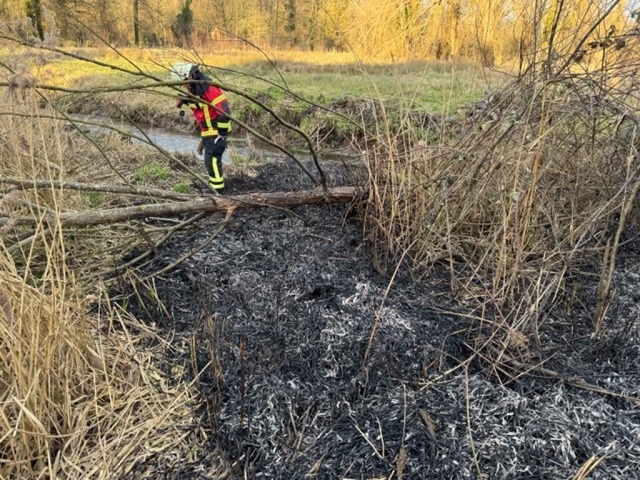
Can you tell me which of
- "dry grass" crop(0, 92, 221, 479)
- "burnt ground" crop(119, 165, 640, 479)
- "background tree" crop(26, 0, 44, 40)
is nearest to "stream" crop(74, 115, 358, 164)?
"background tree" crop(26, 0, 44, 40)

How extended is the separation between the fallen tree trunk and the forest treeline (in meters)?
0.91

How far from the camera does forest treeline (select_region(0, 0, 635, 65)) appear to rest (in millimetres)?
2396

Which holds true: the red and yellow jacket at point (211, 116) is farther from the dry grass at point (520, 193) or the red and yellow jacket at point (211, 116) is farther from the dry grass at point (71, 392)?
the dry grass at point (71, 392)

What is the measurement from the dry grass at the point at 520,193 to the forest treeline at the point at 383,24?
25 centimetres

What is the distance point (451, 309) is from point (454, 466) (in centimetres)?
85

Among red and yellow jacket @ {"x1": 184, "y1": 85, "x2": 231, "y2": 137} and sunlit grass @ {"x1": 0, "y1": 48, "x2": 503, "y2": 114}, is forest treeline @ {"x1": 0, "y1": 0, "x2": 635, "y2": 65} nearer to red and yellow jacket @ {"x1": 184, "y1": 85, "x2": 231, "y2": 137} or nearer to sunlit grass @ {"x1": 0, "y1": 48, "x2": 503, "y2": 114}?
sunlit grass @ {"x1": 0, "y1": 48, "x2": 503, "y2": 114}

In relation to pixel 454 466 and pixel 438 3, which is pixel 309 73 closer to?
pixel 438 3

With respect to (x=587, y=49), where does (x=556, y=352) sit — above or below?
below

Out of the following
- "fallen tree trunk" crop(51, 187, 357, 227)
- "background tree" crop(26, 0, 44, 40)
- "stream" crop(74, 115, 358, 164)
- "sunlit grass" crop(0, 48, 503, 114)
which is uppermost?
"background tree" crop(26, 0, 44, 40)

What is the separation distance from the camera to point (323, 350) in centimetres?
200

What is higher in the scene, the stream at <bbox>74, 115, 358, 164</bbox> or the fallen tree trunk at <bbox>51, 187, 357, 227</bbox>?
the fallen tree trunk at <bbox>51, 187, 357, 227</bbox>

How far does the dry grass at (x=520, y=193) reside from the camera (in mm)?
2131

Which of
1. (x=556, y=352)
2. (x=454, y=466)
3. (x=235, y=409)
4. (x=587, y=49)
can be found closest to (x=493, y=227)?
(x=556, y=352)

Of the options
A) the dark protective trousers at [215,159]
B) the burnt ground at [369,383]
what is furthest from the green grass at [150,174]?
the burnt ground at [369,383]
